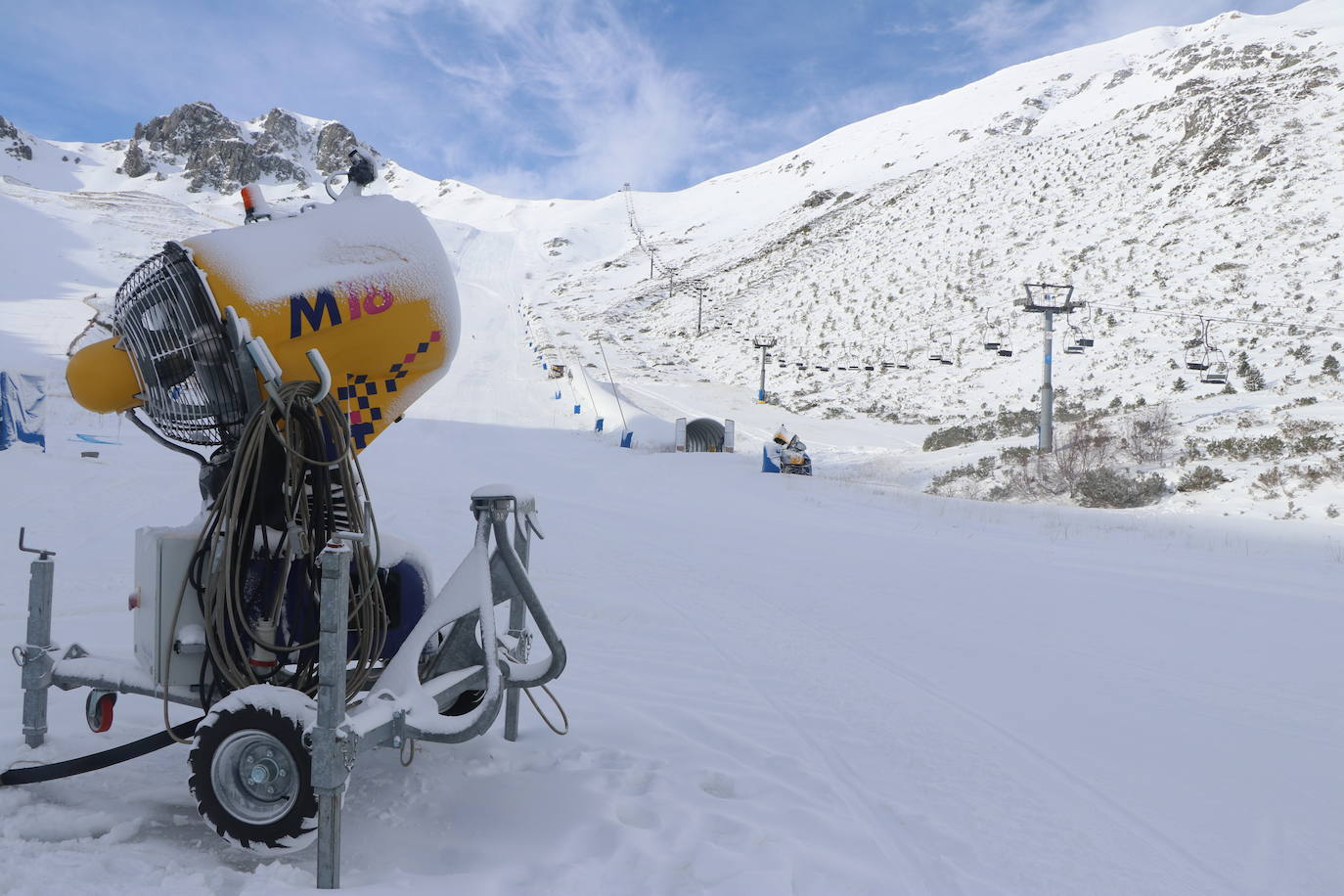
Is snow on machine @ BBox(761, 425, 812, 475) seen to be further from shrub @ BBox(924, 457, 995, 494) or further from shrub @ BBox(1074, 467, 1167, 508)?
shrub @ BBox(1074, 467, 1167, 508)

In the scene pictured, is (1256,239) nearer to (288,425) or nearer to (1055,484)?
(1055,484)

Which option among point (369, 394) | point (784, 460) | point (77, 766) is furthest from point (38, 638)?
point (784, 460)

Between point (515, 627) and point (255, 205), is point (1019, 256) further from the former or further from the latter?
point (255, 205)

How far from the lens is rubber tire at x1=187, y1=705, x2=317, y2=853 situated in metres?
2.63

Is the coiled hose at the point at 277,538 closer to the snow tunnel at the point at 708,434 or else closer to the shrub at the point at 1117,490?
the shrub at the point at 1117,490

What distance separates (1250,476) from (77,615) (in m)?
18.7

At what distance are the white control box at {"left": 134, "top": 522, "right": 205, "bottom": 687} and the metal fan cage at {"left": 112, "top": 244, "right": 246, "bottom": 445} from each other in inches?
15.9

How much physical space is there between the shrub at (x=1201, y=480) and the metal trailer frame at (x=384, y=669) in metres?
16.8

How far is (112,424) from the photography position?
18469 mm

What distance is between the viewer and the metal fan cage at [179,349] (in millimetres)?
2975

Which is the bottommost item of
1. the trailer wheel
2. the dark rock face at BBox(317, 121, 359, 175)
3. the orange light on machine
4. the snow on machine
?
the trailer wheel

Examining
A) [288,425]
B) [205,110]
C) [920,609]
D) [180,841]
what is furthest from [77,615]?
[205,110]

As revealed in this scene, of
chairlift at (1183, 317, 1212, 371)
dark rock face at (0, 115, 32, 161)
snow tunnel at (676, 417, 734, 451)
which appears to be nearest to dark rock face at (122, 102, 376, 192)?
dark rock face at (0, 115, 32, 161)

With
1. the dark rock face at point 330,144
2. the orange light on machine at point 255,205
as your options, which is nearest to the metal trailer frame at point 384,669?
the orange light on machine at point 255,205
